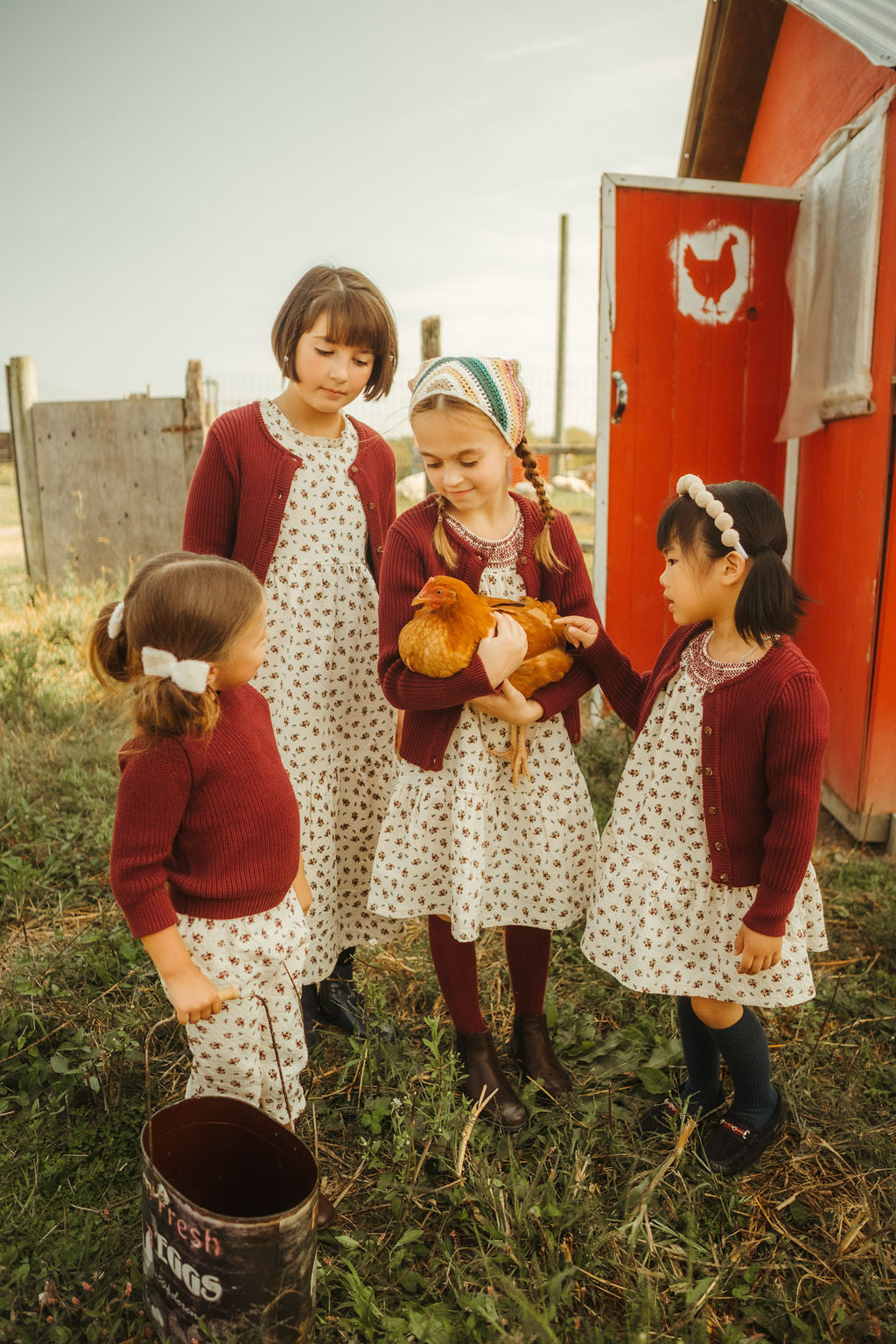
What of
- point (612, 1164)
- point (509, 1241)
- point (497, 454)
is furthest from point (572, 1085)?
point (497, 454)

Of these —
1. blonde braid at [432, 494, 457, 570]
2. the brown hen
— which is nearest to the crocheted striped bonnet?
blonde braid at [432, 494, 457, 570]

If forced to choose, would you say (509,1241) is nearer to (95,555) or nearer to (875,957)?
(875,957)

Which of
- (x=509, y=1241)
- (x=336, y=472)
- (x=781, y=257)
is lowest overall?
(x=509, y=1241)

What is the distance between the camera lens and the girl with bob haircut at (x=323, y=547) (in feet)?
7.30

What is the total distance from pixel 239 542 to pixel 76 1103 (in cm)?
147

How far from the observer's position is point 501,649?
1.92m

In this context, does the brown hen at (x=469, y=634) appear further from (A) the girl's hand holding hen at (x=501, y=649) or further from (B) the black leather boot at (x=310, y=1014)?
(B) the black leather boot at (x=310, y=1014)

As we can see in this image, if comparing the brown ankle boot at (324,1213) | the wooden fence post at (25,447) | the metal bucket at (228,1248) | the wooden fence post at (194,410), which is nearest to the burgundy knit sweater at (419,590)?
the metal bucket at (228,1248)

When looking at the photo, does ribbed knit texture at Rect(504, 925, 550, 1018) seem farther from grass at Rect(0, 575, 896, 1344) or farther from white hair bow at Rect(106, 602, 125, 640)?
white hair bow at Rect(106, 602, 125, 640)

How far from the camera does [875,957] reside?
2.87 metres

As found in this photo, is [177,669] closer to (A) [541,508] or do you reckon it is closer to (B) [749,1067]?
(A) [541,508]

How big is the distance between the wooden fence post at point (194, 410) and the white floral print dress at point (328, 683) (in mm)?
4729

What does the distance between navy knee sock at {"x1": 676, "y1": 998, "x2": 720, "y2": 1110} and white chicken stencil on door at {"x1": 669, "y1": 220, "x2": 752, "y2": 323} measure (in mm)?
3432

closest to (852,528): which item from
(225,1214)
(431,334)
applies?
(431,334)
